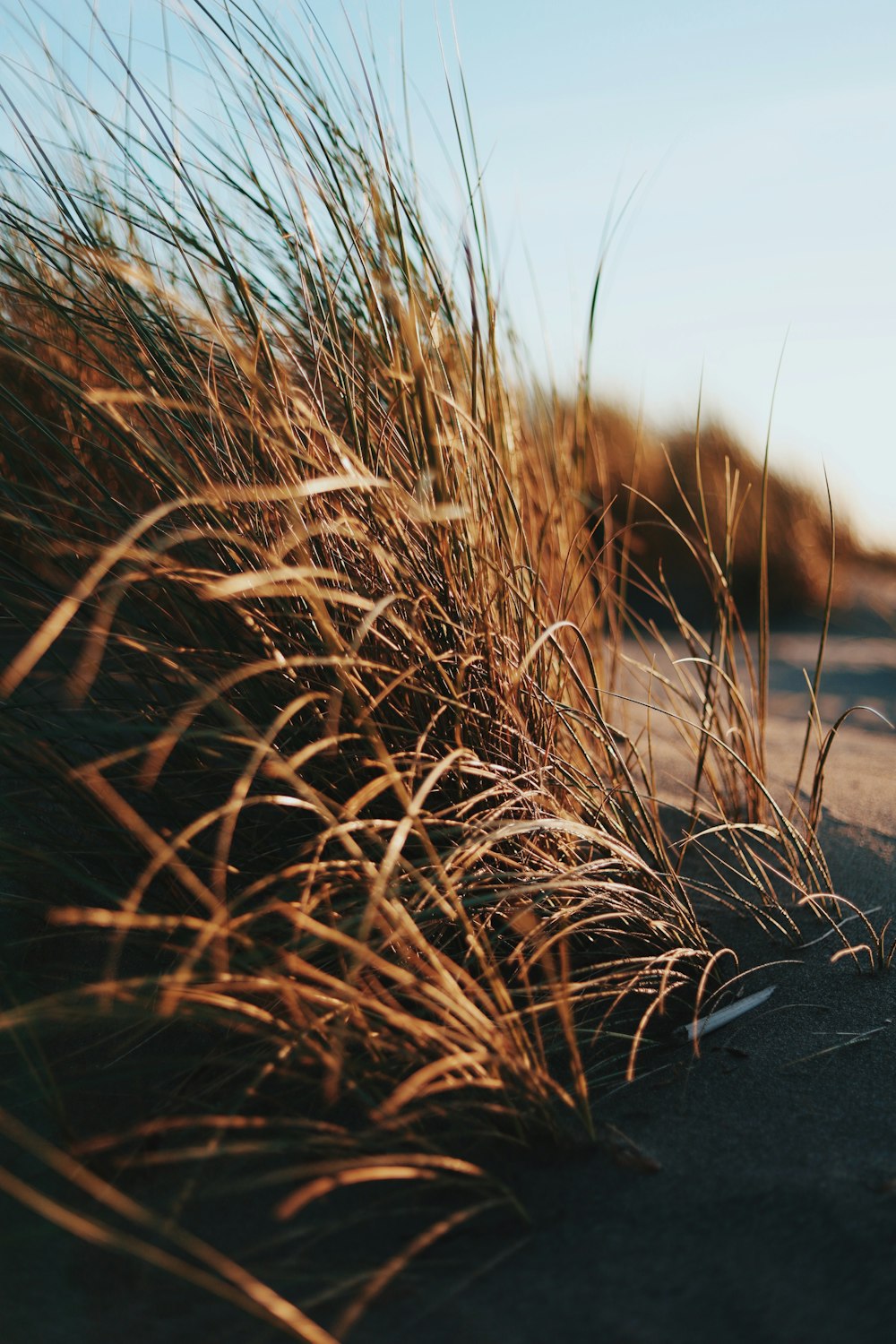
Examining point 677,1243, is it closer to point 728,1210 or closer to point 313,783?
point 728,1210

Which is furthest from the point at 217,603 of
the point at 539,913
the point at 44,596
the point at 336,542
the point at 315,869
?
the point at 539,913

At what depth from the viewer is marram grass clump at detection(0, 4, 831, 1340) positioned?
2.98ft

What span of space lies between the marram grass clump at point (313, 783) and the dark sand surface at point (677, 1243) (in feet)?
0.13

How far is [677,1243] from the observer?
88 centimetres

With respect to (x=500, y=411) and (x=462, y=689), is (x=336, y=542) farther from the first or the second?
(x=500, y=411)

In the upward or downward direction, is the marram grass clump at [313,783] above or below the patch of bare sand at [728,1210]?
above

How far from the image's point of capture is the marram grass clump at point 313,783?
0.91 meters

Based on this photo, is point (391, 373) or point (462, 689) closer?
point (391, 373)

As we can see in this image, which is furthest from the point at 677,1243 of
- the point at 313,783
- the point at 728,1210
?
the point at 313,783

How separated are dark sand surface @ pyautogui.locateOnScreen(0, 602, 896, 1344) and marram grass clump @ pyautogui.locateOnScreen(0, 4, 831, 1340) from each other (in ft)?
0.13

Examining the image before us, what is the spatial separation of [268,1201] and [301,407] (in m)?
0.72

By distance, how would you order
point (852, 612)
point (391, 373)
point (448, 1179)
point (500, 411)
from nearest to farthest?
point (448, 1179) → point (391, 373) → point (500, 411) → point (852, 612)

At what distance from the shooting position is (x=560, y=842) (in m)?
1.23

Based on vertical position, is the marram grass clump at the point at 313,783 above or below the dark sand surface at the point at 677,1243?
above
